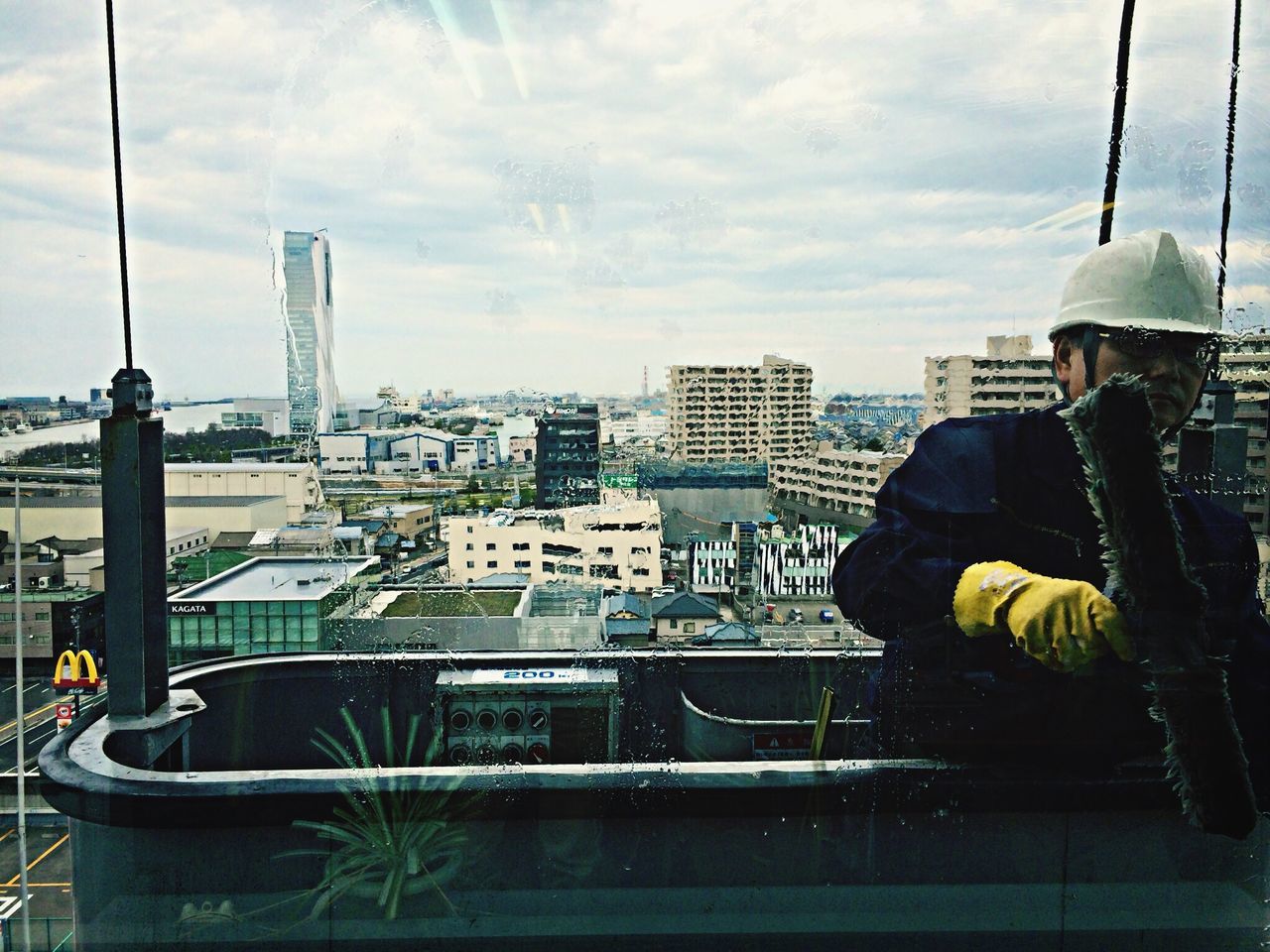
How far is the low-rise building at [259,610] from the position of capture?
1.62 meters

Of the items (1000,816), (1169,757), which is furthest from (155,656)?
(1169,757)

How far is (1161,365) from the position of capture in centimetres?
98

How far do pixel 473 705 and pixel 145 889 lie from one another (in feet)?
1.93

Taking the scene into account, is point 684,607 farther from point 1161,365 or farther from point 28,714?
point 28,714

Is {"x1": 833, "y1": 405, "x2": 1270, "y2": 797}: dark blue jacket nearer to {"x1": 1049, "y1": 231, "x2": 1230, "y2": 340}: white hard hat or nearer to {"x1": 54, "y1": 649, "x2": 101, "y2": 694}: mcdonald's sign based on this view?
{"x1": 1049, "y1": 231, "x2": 1230, "y2": 340}: white hard hat

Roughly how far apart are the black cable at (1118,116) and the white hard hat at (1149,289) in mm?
340

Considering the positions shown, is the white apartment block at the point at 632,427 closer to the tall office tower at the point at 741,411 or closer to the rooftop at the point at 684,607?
the tall office tower at the point at 741,411

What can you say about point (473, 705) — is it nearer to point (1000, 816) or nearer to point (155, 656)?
point (155, 656)

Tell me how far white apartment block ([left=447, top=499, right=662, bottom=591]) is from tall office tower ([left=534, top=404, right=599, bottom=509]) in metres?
0.45

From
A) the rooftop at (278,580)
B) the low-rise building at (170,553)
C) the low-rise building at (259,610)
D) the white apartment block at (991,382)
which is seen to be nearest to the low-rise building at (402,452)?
the rooftop at (278,580)

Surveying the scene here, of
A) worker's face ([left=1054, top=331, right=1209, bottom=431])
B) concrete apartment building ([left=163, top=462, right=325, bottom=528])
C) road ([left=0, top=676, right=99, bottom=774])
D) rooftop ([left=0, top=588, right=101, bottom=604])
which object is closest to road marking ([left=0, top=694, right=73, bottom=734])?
road ([left=0, top=676, right=99, bottom=774])

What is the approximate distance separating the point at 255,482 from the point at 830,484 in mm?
1605

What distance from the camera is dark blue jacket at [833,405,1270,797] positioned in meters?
1.01

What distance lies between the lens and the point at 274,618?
1766 millimetres
